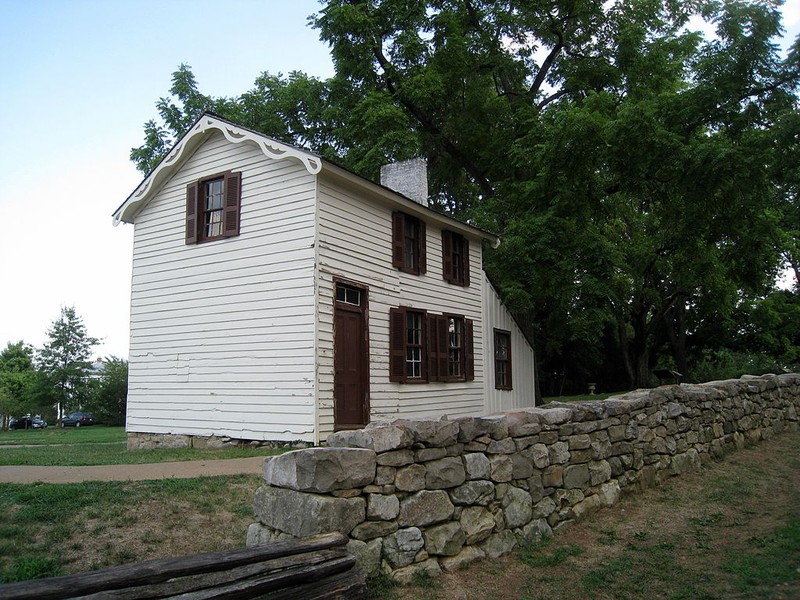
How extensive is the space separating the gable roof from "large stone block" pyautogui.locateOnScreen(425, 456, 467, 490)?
6433 millimetres

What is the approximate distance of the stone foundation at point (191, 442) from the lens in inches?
423

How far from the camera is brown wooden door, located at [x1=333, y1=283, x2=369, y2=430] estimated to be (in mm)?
11000

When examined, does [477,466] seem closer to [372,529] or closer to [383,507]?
[383,507]

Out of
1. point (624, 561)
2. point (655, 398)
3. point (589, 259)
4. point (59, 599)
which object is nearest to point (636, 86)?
point (589, 259)

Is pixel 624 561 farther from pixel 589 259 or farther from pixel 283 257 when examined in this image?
pixel 589 259

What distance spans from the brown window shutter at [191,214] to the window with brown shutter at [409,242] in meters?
3.96

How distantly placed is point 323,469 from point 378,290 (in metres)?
7.81

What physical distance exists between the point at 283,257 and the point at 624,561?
7441 mm

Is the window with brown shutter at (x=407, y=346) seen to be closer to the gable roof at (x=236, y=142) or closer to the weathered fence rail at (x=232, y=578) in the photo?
the gable roof at (x=236, y=142)

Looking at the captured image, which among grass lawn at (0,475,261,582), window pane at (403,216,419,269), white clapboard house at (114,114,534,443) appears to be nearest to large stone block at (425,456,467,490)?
grass lawn at (0,475,261,582)

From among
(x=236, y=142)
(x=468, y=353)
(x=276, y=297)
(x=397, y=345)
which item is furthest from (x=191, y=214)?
(x=468, y=353)

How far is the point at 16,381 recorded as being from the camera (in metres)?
47.2

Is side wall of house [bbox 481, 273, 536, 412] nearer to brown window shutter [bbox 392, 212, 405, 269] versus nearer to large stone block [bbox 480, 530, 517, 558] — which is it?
brown window shutter [bbox 392, 212, 405, 269]

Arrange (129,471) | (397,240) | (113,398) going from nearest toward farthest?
(129,471), (397,240), (113,398)
